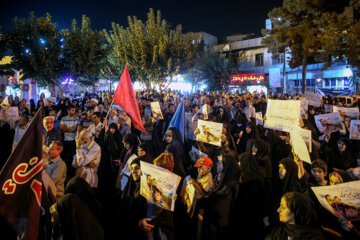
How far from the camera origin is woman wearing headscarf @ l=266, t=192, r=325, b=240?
259cm

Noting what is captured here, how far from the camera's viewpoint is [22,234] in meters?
2.36

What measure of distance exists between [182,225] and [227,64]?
107ft

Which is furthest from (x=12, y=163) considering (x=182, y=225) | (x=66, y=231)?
(x=182, y=225)

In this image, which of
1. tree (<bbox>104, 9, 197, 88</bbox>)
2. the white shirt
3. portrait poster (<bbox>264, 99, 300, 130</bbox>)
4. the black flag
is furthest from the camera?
tree (<bbox>104, 9, 197, 88</bbox>)

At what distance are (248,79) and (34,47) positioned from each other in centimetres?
2574

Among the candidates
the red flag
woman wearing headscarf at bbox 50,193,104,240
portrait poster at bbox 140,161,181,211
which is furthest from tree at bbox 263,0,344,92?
woman wearing headscarf at bbox 50,193,104,240

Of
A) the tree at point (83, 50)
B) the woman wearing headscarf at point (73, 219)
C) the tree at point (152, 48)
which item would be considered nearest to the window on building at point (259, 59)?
the tree at point (152, 48)

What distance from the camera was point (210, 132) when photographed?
610cm

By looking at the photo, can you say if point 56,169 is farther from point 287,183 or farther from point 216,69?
point 216,69

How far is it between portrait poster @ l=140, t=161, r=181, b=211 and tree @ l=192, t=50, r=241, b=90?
32.3m

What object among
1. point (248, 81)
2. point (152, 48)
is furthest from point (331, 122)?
point (248, 81)

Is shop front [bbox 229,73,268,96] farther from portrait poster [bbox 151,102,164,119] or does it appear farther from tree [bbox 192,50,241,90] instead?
portrait poster [bbox 151,102,164,119]

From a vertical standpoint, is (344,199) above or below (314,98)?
below

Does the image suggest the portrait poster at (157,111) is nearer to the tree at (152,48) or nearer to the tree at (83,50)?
the tree at (83,50)
